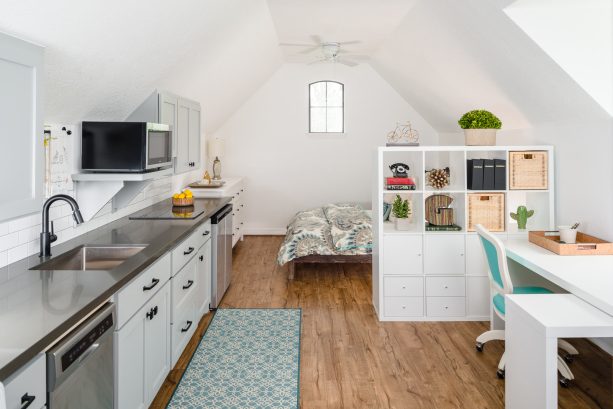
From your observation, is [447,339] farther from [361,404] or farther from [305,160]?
[305,160]

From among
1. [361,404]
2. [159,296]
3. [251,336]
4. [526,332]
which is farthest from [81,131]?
[526,332]

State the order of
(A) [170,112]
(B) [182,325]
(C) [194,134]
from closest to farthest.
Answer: (B) [182,325], (A) [170,112], (C) [194,134]

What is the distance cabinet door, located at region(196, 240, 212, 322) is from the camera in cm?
366

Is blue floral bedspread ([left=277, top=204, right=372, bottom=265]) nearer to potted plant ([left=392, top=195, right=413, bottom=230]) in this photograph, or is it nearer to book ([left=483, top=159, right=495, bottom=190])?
potted plant ([left=392, top=195, right=413, bottom=230])

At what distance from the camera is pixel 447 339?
3.57m

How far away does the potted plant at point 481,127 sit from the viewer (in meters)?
3.82

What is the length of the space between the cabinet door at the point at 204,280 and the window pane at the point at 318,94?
433 centimetres

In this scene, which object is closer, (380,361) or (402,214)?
(380,361)

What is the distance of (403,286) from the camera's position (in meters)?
3.94

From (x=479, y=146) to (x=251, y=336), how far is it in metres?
2.23

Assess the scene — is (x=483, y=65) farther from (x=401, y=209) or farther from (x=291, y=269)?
(x=291, y=269)

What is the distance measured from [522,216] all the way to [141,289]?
9.34ft

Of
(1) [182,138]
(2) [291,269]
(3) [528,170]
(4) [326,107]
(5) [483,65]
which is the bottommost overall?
(2) [291,269]

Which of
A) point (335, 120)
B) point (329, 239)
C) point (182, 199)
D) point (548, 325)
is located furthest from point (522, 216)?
point (335, 120)
